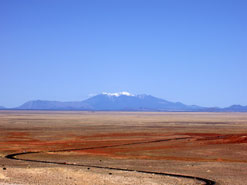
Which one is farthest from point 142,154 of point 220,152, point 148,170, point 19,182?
point 19,182

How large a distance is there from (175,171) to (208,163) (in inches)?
220

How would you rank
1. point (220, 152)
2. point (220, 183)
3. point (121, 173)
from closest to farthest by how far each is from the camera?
point (220, 183), point (121, 173), point (220, 152)

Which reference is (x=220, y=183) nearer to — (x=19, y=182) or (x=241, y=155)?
(x=19, y=182)

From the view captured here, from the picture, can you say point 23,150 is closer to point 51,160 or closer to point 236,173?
point 51,160

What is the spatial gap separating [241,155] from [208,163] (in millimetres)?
7351

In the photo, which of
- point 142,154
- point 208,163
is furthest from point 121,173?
point 142,154

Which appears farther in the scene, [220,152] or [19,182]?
[220,152]

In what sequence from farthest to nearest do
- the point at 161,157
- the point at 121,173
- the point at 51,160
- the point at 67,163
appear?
the point at 161,157
the point at 51,160
the point at 67,163
the point at 121,173

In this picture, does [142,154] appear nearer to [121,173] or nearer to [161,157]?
[161,157]

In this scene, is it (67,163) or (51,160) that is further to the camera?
(51,160)

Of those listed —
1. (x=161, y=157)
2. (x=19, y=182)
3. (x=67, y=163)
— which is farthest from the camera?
(x=161, y=157)

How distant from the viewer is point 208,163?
34.1 metres

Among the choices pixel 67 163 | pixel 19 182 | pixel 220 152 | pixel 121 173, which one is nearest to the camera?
pixel 19 182

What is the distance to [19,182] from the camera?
23.1m
